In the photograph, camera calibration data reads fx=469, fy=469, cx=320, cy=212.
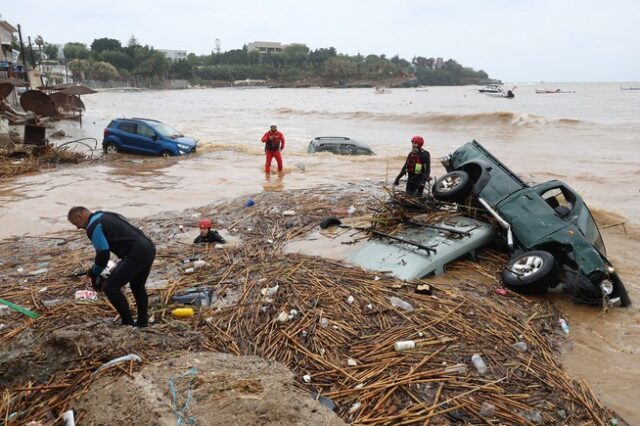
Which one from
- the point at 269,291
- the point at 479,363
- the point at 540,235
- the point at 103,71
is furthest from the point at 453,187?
the point at 103,71

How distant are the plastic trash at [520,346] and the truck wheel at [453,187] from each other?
327 centimetres

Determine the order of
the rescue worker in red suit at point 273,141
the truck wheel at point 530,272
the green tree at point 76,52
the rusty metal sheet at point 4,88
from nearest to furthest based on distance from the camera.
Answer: the truck wheel at point 530,272
the rescue worker in red suit at point 273,141
the rusty metal sheet at point 4,88
the green tree at point 76,52

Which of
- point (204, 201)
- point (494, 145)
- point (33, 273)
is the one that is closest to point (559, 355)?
point (33, 273)

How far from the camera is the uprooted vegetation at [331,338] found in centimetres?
364

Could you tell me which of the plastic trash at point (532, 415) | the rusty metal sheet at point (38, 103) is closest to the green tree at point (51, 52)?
the rusty metal sheet at point (38, 103)

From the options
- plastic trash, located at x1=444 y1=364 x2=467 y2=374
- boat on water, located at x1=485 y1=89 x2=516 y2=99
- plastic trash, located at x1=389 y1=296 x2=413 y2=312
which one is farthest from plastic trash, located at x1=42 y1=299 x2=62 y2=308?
boat on water, located at x1=485 y1=89 x2=516 y2=99

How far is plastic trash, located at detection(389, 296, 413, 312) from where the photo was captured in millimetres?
5039

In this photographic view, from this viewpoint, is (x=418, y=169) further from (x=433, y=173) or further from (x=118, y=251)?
(x=433, y=173)

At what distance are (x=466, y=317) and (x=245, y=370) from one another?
2477mm

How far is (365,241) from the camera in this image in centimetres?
714

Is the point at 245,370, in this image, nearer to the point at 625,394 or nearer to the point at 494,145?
the point at 625,394

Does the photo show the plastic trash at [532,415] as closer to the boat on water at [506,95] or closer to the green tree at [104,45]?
the boat on water at [506,95]

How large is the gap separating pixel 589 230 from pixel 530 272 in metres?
1.40

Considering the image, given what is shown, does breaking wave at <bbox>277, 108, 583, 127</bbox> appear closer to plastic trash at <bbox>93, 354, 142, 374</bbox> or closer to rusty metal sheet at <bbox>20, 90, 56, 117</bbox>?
rusty metal sheet at <bbox>20, 90, 56, 117</bbox>
